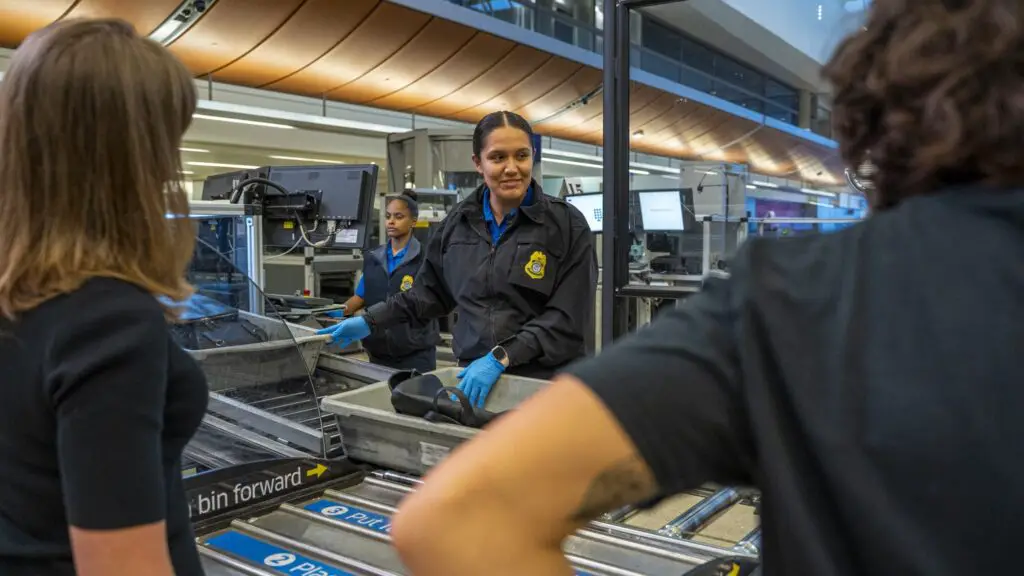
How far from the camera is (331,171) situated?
130 inches

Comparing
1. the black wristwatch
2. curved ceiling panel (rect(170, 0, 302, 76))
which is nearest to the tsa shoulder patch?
the black wristwatch

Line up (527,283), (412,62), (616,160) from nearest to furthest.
Answer: (527,283), (616,160), (412,62)

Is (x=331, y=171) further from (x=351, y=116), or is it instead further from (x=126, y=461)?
(x=351, y=116)

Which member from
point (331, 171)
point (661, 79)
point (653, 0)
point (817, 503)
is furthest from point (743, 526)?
point (661, 79)

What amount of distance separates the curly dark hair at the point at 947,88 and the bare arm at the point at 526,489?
0.30 m

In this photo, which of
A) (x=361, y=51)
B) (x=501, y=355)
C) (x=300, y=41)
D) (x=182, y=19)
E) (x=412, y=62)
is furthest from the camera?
(x=412, y=62)

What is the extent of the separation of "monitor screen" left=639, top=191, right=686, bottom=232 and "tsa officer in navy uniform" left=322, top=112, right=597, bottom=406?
4.52 meters

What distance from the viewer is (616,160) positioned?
270 centimetres

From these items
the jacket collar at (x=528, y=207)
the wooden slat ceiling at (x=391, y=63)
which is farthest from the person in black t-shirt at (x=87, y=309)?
the wooden slat ceiling at (x=391, y=63)

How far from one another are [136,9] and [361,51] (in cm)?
278

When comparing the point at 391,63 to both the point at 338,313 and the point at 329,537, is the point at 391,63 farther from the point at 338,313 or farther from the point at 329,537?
the point at 329,537

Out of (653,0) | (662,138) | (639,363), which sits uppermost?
(662,138)

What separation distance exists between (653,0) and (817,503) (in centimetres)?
228

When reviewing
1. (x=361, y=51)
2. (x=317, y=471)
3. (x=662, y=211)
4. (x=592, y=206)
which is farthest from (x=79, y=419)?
(x=361, y=51)
